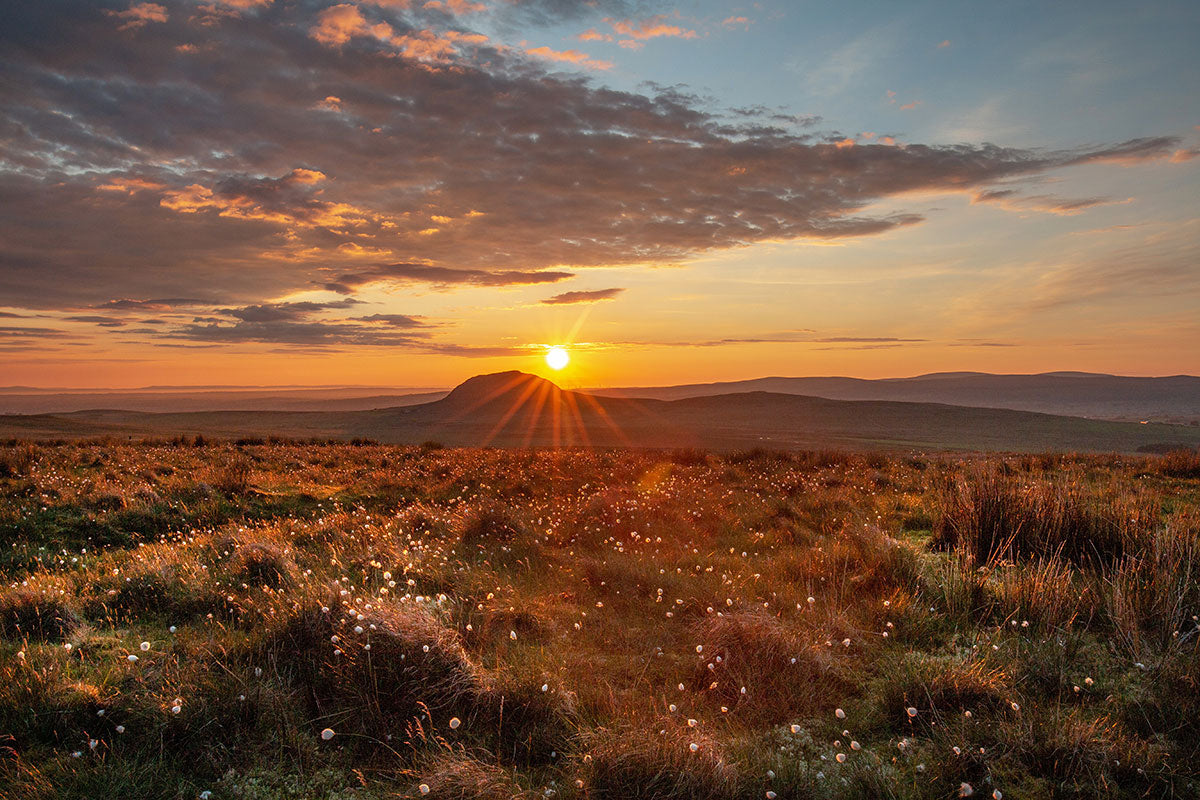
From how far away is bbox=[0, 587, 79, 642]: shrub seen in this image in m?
5.29

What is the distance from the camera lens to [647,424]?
86.8 metres

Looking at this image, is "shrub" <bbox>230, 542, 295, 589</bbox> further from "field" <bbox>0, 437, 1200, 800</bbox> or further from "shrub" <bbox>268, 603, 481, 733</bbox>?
"shrub" <bbox>268, 603, 481, 733</bbox>

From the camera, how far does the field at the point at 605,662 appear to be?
3549mm

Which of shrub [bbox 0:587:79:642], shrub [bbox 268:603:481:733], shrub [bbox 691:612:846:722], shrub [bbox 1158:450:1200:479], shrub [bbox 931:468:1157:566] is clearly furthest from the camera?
shrub [bbox 1158:450:1200:479]

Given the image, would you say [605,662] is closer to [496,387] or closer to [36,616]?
[36,616]

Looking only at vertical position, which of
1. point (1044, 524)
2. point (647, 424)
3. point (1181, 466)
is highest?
point (1044, 524)

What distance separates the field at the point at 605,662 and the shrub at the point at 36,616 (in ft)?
0.09

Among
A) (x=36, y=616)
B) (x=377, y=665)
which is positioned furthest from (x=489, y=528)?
(x=36, y=616)

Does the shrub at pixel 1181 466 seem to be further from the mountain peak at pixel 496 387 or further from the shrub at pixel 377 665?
the mountain peak at pixel 496 387

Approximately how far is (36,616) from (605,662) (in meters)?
5.19

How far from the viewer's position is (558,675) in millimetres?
4766

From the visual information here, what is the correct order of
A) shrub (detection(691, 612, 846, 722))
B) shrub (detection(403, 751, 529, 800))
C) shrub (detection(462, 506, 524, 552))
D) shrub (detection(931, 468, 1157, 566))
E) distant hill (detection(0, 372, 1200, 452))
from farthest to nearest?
1. distant hill (detection(0, 372, 1200, 452))
2. shrub (detection(462, 506, 524, 552))
3. shrub (detection(931, 468, 1157, 566))
4. shrub (detection(691, 612, 846, 722))
5. shrub (detection(403, 751, 529, 800))

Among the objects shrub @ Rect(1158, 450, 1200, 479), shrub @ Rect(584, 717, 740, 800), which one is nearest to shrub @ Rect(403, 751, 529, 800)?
shrub @ Rect(584, 717, 740, 800)

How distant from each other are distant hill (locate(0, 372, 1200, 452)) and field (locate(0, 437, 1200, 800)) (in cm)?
3427
